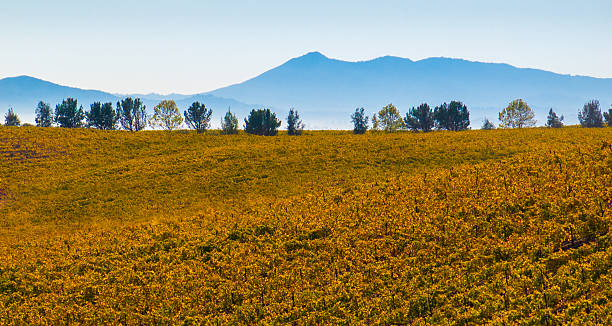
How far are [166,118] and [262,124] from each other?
39.4m

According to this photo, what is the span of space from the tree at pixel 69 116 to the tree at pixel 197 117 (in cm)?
3311

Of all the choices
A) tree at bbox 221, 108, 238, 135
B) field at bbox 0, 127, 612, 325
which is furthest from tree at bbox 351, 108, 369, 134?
field at bbox 0, 127, 612, 325

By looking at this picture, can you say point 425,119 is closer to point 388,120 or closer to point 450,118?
point 450,118

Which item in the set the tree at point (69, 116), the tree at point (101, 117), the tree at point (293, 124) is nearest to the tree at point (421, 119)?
the tree at point (293, 124)

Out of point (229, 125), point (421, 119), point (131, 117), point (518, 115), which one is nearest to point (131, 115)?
point (131, 117)

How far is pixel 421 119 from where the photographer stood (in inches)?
4840

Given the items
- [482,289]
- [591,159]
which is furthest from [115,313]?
[591,159]

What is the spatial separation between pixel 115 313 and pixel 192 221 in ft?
50.1

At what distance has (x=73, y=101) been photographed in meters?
121

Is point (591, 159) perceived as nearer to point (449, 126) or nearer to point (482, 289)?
point (482, 289)

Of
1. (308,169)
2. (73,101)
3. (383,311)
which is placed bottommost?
(383,311)

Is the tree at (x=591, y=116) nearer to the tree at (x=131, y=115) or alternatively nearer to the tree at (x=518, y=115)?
the tree at (x=518, y=115)

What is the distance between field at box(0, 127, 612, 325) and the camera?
17391 millimetres

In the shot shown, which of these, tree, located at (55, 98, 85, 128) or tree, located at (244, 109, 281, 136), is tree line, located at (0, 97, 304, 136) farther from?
tree, located at (244, 109, 281, 136)
